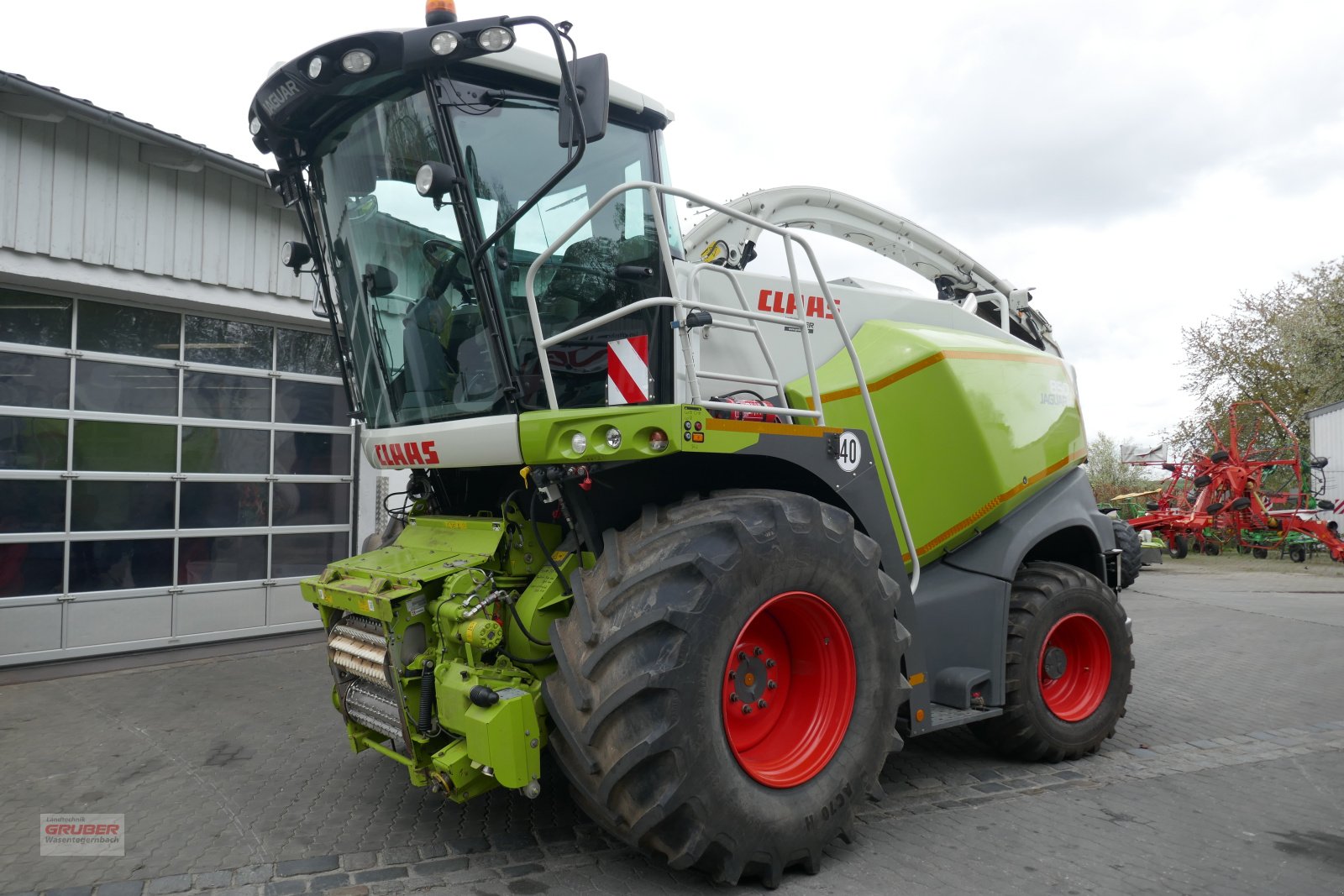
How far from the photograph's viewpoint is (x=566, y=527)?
3990 mm

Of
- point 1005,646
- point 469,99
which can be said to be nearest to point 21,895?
point 469,99

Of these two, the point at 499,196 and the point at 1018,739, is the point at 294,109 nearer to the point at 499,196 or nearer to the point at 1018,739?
the point at 499,196

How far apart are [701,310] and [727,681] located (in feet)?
4.77

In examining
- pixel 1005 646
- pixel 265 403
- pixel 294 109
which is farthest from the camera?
pixel 265 403

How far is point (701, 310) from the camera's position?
3744 mm

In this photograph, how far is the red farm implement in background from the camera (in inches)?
739

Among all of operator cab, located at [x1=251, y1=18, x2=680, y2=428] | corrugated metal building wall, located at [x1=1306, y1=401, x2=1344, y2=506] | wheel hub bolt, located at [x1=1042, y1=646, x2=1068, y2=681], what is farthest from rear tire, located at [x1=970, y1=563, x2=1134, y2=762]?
corrugated metal building wall, located at [x1=1306, y1=401, x2=1344, y2=506]

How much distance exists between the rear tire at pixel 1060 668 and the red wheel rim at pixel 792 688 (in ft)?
5.17

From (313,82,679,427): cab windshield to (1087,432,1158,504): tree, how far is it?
30.4 meters

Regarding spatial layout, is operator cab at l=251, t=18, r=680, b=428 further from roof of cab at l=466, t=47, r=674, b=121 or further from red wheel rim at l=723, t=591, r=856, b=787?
red wheel rim at l=723, t=591, r=856, b=787

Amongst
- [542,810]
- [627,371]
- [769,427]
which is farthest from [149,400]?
[769,427]

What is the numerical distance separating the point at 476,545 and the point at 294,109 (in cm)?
195

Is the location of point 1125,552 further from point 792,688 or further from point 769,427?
point 769,427

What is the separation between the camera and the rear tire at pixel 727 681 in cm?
A: 307
